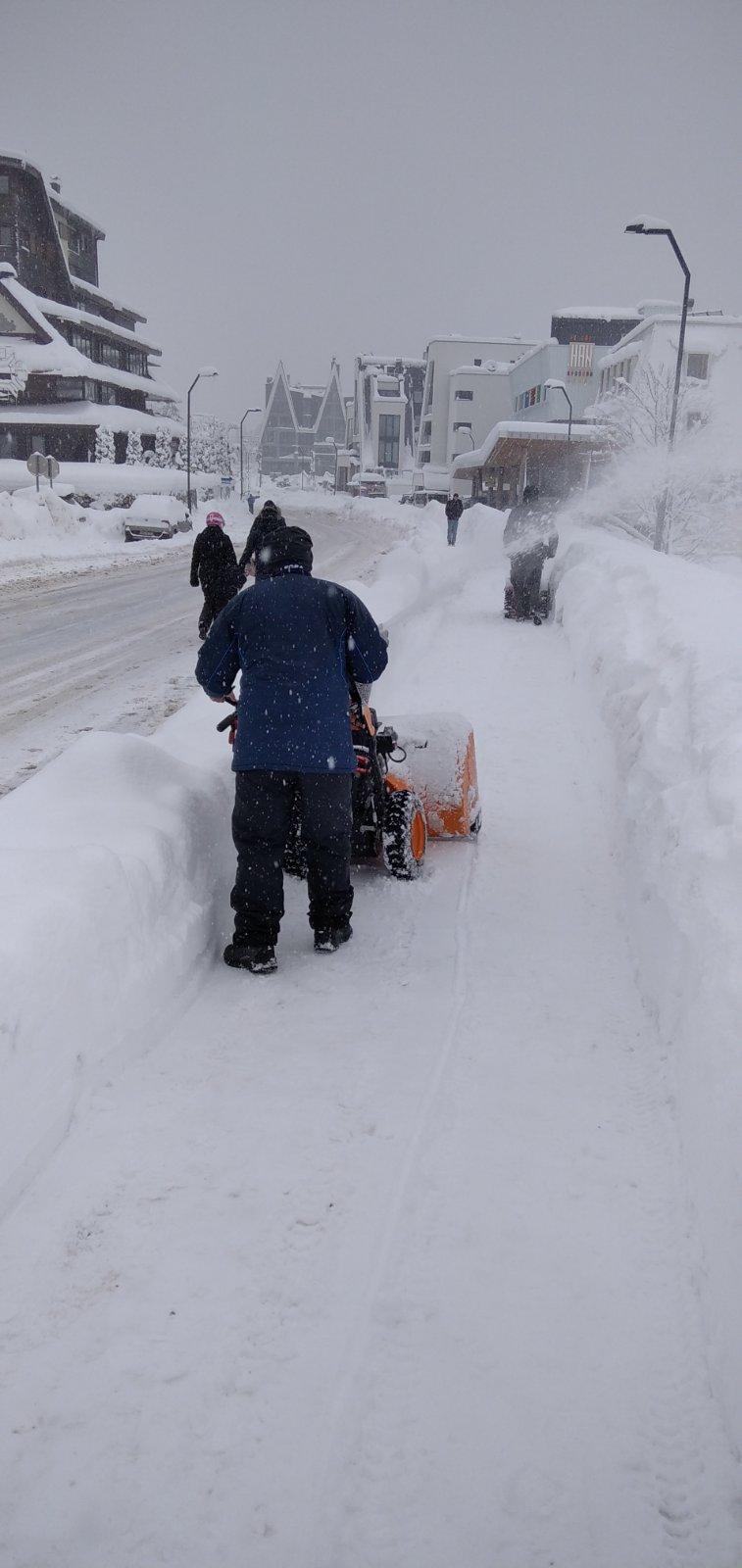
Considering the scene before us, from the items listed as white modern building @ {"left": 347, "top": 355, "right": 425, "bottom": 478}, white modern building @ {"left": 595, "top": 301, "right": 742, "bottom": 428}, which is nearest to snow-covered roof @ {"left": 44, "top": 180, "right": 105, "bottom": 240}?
white modern building @ {"left": 595, "top": 301, "right": 742, "bottom": 428}

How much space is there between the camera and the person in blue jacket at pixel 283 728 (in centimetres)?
387

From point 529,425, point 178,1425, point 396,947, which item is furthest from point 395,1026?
point 529,425

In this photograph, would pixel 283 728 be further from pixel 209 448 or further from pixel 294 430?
pixel 294 430

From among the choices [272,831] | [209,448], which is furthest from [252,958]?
[209,448]

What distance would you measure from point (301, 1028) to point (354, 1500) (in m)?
1.78

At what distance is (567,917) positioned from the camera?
4.65 meters

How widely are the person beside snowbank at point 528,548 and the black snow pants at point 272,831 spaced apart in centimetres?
1038

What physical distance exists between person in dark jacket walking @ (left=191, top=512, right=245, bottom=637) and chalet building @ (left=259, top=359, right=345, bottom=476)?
11034cm

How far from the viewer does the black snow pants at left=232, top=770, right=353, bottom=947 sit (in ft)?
12.8

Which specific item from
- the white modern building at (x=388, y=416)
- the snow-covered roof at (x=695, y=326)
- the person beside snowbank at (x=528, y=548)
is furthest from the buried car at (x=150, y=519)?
the white modern building at (x=388, y=416)

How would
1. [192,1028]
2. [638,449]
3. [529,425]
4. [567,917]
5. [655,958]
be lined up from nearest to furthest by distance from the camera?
[192,1028] < [655,958] < [567,917] < [638,449] < [529,425]

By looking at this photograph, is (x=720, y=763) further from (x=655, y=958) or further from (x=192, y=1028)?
(x=192, y=1028)

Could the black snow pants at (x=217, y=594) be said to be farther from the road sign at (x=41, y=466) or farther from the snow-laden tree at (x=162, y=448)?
the snow-laden tree at (x=162, y=448)

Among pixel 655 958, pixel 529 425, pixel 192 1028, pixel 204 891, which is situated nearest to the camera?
pixel 192 1028
